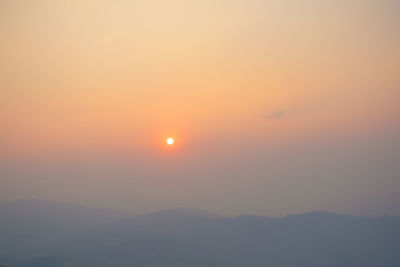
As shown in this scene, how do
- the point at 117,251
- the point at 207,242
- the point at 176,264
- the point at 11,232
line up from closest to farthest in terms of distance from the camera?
the point at 176,264 → the point at 117,251 → the point at 207,242 → the point at 11,232

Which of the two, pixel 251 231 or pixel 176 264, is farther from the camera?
pixel 251 231

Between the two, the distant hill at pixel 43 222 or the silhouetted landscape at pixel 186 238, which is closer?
the silhouetted landscape at pixel 186 238

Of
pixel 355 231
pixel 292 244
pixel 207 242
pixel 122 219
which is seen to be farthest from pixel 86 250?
pixel 355 231

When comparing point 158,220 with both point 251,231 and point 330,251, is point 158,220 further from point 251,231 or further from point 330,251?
point 330,251

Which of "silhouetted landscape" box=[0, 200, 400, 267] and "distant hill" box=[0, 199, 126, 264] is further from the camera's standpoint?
"distant hill" box=[0, 199, 126, 264]

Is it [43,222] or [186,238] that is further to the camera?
[43,222]

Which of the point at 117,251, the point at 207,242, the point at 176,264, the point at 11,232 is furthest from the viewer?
the point at 11,232

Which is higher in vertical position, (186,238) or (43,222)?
(43,222)

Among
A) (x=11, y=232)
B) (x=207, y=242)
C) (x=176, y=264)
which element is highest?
(x=11, y=232)
